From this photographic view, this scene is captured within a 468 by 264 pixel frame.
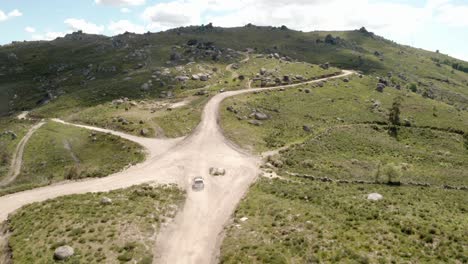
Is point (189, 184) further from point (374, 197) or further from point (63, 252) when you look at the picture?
point (374, 197)

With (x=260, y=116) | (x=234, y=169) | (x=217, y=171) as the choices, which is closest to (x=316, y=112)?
(x=260, y=116)

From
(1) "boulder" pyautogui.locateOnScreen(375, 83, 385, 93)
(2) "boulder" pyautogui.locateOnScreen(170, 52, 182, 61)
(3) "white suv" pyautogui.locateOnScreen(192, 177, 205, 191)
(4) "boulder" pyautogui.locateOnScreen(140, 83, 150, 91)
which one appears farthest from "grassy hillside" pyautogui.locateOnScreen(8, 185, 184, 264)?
(2) "boulder" pyautogui.locateOnScreen(170, 52, 182, 61)

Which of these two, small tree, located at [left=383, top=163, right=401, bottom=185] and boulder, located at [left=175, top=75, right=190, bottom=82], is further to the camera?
boulder, located at [left=175, top=75, right=190, bottom=82]

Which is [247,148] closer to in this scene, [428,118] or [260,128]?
[260,128]

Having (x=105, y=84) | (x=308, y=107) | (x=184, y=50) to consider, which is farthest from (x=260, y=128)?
(x=184, y=50)

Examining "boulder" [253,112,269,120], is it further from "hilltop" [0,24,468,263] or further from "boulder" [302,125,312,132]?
"boulder" [302,125,312,132]

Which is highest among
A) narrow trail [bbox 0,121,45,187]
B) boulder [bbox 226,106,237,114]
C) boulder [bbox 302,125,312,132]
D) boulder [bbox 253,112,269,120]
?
boulder [bbox 226,106,237,114]

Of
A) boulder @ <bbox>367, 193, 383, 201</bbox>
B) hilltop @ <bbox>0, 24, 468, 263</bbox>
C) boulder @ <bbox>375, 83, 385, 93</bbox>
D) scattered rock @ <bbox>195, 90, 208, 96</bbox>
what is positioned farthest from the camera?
boulder @ <bbox>375, 83, 385, 93</bbox>
